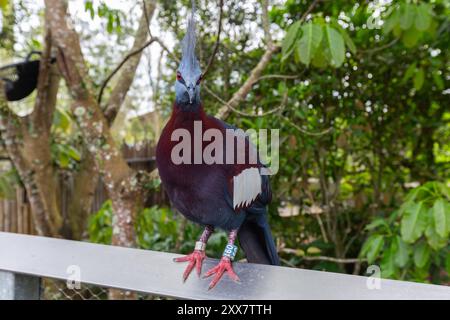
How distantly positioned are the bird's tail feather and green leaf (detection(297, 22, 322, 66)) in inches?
22.4

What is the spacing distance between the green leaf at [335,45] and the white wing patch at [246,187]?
584 mm

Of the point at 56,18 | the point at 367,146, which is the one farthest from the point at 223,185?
the point at 367,146

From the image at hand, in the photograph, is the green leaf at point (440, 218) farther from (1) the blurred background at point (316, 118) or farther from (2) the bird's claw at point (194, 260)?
(2) the bird's claw at point (194, 260)

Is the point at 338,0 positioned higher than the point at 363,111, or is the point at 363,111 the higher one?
the point at 338,0

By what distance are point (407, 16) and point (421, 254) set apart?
2.61 ft

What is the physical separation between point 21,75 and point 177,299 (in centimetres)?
159

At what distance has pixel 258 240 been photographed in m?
1.07

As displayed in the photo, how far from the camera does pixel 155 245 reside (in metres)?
2.40

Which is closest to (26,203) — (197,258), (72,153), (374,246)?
(72,153)

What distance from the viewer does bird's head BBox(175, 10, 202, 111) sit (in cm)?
82

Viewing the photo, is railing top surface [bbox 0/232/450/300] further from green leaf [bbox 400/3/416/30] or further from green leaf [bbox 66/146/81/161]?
green leaf [bbox 66/146/81/161]

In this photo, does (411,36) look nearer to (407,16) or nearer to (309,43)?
(407,16)

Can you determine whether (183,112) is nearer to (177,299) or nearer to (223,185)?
(223,185)

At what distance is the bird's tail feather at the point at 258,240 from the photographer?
1.05 m
